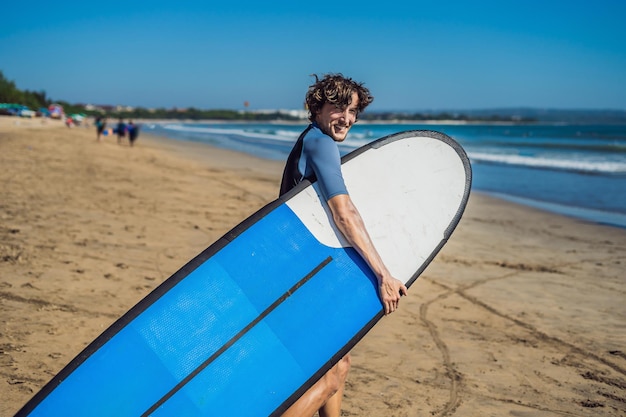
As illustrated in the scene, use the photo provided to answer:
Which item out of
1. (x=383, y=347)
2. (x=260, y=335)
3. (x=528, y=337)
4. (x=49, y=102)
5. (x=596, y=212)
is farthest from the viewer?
(x=49, y=102)

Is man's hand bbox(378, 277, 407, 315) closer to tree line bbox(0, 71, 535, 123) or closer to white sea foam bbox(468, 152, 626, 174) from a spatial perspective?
white sea foam bbox(468, 152, 626, 174)

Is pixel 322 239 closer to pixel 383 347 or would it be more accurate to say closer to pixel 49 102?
pixel 383 347

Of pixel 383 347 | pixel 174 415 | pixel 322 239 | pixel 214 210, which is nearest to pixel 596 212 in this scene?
pixel 214 210

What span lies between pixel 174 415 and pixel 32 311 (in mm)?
2339

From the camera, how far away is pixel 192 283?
92.3 inches

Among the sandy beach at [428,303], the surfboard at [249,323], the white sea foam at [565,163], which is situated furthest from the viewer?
the white sea foam at [565,163]

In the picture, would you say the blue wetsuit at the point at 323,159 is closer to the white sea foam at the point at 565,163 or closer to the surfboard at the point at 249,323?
the surfboard at the point at 249,323

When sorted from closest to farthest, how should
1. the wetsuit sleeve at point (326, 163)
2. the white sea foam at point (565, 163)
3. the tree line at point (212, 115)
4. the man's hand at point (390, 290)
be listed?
the wetsuit sleeve at point (326, 163), the man's hand at point (390, 290), the white sea foam at point (565, 163), the tree line at point (212, 115)

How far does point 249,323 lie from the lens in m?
2.31

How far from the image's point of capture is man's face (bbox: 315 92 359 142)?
2.37 metres

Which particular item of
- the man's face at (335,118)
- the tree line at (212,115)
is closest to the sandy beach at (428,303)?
the man's face at (335,118)

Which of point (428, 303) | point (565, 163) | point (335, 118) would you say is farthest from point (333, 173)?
point (565, 163)

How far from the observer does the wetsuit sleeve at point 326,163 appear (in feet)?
7.45

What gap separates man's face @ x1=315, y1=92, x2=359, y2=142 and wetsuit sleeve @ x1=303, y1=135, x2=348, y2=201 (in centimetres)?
8
